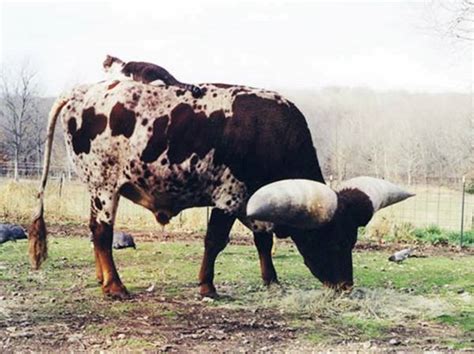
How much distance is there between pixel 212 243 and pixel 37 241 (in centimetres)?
181

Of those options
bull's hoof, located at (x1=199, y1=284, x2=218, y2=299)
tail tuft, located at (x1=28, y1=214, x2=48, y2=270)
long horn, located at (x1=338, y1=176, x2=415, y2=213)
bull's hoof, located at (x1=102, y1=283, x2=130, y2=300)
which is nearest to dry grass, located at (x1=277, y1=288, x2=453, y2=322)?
bull's hoof, located at (x1=199, y1=284, x2=218, y2=299)

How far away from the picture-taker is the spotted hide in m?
6.59

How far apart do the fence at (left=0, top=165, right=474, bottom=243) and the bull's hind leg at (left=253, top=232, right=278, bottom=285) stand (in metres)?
4.63

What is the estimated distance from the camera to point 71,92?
23.5ft

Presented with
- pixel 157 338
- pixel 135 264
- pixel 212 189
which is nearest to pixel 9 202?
pixel 135 264

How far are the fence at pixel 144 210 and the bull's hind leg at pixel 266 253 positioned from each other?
4.63 meters

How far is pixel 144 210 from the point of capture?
12078 mm

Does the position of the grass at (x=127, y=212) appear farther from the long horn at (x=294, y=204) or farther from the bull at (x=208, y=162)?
the long horn at (x=294, y=204)

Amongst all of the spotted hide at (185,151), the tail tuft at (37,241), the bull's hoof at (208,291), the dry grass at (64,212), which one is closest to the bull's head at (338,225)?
the spotted hide at (185,151)

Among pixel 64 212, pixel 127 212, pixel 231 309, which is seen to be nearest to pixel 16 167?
pixel 64 212

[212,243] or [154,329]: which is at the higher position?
[212,243]

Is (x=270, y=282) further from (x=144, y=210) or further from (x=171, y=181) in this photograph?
(x=144, y=210)

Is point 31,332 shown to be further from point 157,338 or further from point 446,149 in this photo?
point 446,149

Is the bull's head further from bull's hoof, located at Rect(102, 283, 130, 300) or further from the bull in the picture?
bull's hoof, located at Rect(102, 283, 130, 300)
